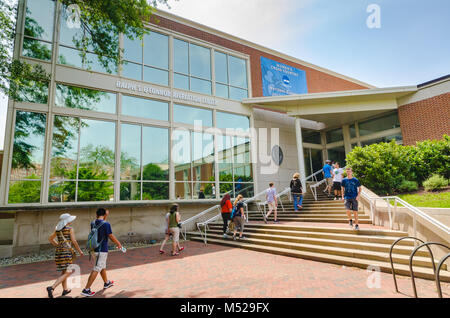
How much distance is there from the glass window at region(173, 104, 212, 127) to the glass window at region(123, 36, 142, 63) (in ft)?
9.70

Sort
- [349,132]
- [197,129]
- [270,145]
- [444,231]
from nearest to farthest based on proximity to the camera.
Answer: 1. [444,231]
2. [197,129]
3. [270,145]
4. [349,132]

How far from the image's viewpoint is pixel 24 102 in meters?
9.96

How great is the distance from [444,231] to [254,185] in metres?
10.5

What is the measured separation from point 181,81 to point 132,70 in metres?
2.52

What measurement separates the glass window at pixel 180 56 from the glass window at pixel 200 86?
676 millimetres

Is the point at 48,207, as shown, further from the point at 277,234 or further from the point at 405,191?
the point at 405,191

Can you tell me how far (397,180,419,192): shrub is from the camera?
9680mm

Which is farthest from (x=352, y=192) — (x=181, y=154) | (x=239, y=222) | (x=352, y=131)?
(x=352, y=131)

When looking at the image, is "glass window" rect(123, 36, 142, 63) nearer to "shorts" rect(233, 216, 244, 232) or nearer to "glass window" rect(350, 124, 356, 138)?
"shorts" rect(233, 216, 244, 232)

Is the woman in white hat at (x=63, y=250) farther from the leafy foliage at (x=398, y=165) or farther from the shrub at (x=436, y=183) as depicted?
the shrub at (x=436, y=183)

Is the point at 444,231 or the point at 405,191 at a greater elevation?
the point at 405,191

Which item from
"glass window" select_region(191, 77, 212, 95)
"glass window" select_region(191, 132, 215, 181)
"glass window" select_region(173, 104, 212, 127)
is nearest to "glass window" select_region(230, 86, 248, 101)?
"glass window" select_region(191, 77, 212, 95)

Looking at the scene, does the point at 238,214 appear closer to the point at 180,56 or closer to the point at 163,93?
the point at 163,93
